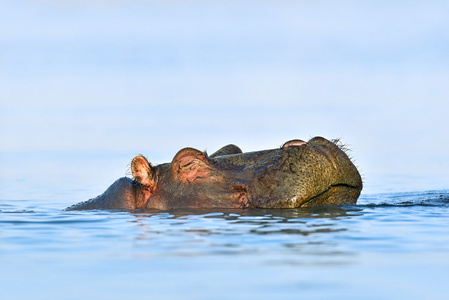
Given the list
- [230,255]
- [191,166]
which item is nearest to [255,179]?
[191,166]

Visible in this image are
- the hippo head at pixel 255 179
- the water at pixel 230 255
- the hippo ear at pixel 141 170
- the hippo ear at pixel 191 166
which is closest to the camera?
the water at pixel 230 255

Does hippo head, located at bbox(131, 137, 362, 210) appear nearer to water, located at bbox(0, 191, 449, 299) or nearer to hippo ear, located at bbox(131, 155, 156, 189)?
hippo ear, located at bbox(131, 155, 156, 189)

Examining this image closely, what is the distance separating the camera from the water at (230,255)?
5219mm

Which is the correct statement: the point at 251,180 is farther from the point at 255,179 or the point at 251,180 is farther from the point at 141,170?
the point at 141,170

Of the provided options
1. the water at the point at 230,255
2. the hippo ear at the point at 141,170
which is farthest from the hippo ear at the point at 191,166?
→ the water at the point at 230,255

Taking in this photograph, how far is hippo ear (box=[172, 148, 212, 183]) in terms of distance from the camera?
10.1 m

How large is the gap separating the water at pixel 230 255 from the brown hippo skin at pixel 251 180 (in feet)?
0.77

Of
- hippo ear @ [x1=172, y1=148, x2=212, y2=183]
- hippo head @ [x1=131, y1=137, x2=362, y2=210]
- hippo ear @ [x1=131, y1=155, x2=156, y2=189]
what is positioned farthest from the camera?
hippo ear @ [x1=131, y1=155, x2=156, y2=189]

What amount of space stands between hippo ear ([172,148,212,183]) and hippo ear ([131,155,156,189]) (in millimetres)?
364

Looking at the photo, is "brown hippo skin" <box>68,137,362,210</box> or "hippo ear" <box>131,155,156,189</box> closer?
"brown hippo skin" <box>68,137,362,210</box>

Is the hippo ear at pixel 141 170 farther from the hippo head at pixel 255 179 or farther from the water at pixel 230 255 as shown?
the water at pixel 230 255

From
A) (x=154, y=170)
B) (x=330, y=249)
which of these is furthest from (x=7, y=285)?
(x=154, y=170)

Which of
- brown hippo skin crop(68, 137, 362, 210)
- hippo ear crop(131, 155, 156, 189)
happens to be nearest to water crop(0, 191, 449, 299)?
brown hippo skin crop(68, 137, 362, 210)

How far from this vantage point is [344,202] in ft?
33.8
